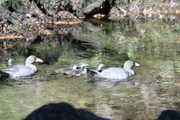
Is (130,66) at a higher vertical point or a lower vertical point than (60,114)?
lower

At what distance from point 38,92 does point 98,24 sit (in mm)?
10646

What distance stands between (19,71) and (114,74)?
2.00 meters

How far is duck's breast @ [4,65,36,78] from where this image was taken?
1003 cm

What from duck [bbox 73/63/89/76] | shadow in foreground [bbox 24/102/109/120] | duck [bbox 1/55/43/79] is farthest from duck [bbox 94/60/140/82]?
shadow in foreground [bbox 24/102/109/120]

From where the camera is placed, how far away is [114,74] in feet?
31.9

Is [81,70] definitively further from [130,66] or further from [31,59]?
[31,59]

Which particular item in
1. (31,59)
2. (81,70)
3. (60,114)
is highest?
(60,114)

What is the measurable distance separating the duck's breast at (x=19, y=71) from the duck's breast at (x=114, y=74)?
1470 millimetres

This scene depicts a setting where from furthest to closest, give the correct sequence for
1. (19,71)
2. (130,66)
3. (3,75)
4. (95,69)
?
(95,69) → (130,66) → (19,71) → (3,75)

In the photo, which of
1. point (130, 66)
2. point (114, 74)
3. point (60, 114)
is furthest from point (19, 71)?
point (60, 114)

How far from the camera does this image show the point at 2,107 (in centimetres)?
787

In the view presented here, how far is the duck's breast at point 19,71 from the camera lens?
10.0 metres

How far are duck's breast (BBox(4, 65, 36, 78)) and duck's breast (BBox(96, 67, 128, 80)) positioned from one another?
1470 mm

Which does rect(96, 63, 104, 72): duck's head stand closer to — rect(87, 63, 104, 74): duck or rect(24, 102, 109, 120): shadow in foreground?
rect(87, 63, 104, 74): duck
